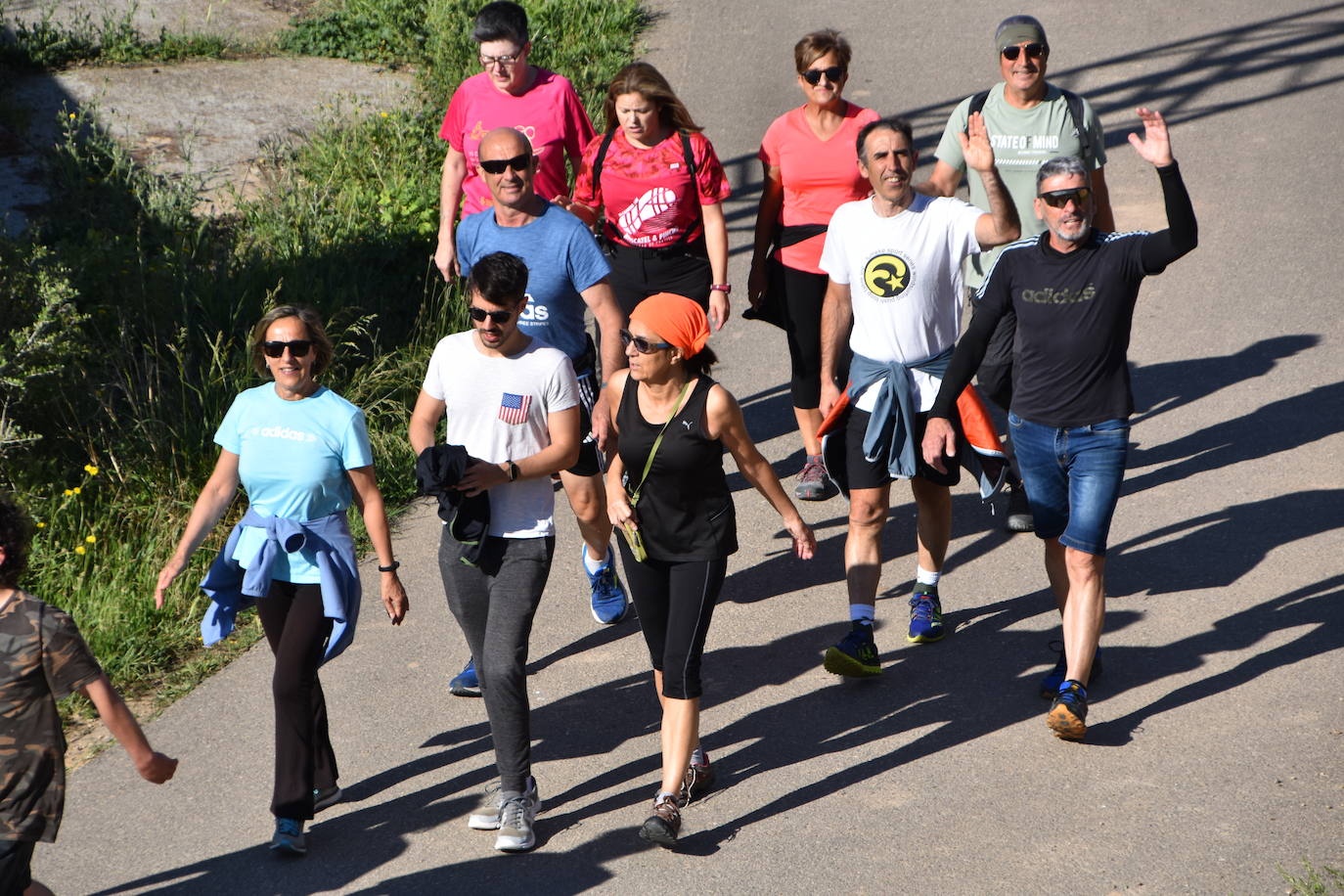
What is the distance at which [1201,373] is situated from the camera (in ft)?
27.7

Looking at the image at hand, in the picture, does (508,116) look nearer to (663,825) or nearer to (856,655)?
(856,655)

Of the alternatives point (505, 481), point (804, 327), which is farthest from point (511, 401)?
point (804, 327)

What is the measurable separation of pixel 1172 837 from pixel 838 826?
106cm

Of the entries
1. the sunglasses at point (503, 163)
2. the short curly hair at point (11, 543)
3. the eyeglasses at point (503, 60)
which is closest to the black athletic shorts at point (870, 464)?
the sunglasses at point (503, 163)

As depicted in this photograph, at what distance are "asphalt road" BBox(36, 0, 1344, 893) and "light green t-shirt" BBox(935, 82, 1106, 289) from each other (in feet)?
5.31

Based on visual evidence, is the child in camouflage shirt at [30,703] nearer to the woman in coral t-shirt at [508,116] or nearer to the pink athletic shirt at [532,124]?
the woman in coral t-shirt at [508,116]

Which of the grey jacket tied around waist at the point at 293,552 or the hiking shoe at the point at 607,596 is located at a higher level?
the grey jacket tied around waist at the point at 293,552

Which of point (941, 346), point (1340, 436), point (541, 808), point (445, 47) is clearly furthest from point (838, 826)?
point (445, 47)

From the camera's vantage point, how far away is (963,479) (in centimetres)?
762

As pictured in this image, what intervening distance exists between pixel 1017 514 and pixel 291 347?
3686mm

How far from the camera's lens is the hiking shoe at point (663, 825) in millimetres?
4730

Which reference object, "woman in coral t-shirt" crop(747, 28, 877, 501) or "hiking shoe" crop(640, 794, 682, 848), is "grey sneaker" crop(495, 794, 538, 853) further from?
"woman in coral t-shirt" crop(747, 28, 877, 501)

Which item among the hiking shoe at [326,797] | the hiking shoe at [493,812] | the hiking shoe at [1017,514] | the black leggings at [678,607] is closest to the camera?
the black leggings at [678,607]

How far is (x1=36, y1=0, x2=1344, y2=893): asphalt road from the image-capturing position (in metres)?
4.71
